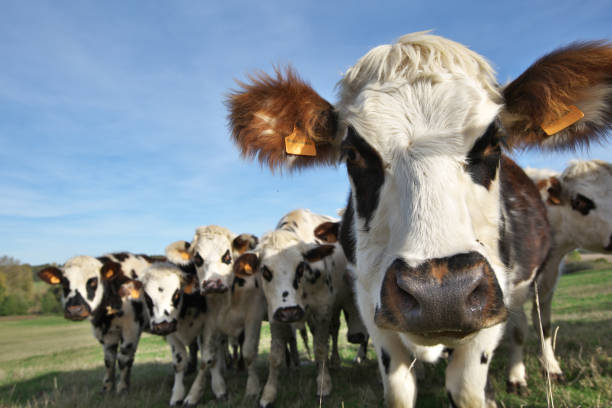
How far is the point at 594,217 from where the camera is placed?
17.2 ft

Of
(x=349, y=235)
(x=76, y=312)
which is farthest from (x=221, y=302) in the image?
(x=349, y=235)

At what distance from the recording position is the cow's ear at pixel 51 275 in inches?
260

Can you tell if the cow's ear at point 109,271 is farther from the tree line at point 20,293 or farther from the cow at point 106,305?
the tree line at point 20,293

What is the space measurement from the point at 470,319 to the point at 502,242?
1.38 meters

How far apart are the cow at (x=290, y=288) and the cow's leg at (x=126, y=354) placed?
2.96m

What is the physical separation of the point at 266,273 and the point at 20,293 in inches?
1585

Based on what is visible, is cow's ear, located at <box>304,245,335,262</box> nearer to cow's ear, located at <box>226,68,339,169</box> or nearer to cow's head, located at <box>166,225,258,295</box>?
cow's head, located at <box>166,225,258,295</box>

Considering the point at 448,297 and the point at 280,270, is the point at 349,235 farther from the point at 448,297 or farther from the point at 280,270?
the point at 280,270

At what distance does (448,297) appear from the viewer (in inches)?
61.4

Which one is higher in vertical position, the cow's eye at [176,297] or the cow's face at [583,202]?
the cow's face at [583,202]

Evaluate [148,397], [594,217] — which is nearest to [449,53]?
[594,217]

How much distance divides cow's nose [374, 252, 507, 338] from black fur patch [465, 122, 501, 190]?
699 millimetres

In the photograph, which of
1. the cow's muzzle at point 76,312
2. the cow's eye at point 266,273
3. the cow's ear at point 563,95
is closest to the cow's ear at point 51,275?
the cow's muzzle at point 76,312

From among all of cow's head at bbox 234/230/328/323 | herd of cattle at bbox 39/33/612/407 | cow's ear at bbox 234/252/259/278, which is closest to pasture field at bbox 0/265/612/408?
herd of cattle at bbox 39/33/612/407
